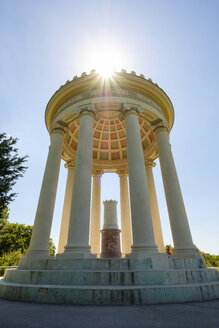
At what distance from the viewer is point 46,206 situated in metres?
25.3

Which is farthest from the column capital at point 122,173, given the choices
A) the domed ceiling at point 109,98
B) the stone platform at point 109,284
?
the stone platform at point 109,284

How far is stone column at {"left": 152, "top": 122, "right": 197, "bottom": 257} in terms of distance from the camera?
23250mm

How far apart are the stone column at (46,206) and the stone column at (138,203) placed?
491 inches

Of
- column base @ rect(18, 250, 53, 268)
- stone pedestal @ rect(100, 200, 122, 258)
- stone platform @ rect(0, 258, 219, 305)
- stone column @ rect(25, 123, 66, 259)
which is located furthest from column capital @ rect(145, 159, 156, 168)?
column base @ rect(18, 250, 53, 268)

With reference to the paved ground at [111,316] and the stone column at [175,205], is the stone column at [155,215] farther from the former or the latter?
the paved ground at [111,316]

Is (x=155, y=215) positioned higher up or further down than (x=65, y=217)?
higher up

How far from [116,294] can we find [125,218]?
3064 cm

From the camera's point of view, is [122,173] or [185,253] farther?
[122,173]

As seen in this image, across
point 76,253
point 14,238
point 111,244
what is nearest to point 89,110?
point 76,253

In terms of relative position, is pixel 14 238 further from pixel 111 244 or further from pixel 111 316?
pixel 111 316

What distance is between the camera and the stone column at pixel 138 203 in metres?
18.4

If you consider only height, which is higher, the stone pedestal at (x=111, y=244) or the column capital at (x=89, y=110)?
Result: the column capital at (x=89, y=110)

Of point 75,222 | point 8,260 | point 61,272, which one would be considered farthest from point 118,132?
point 8,260

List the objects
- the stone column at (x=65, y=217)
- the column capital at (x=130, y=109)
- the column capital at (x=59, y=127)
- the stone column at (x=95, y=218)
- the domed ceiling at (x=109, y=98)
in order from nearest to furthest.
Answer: the column capital at (x=130, y=109) → the domed ceiling at (x=109, y=98) → the column capital at (x=59, y=127) → the stone column at (x=65, y=217) → the stone column at (x=95, y=218)
